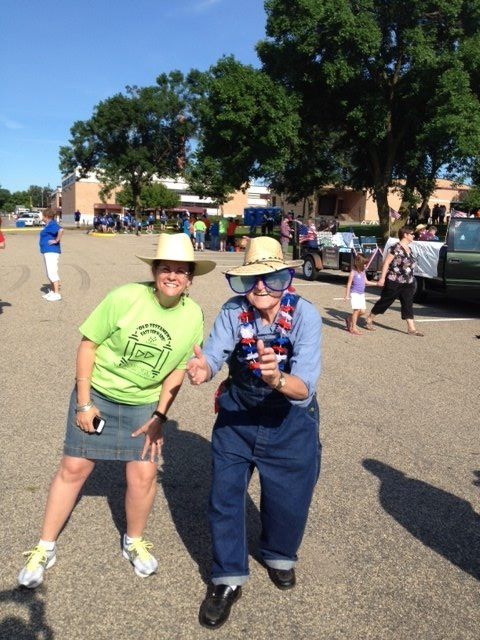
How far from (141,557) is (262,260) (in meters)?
1.62

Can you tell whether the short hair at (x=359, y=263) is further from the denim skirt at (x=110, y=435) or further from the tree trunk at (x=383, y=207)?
the tree trunk at (x=383, y=207)

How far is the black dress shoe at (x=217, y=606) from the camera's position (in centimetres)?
253

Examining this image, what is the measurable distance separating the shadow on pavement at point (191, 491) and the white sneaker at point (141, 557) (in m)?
0.24

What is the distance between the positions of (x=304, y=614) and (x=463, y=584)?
0.87 m

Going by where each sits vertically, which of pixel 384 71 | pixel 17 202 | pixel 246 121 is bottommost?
pixel 17 202

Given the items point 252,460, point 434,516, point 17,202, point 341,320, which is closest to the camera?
point 252,460

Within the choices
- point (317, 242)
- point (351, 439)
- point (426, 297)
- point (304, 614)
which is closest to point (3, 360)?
point (351, 439)

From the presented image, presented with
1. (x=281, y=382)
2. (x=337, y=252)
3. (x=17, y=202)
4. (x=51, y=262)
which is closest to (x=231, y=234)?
(x=337, y=252)

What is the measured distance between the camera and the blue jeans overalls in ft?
8.50

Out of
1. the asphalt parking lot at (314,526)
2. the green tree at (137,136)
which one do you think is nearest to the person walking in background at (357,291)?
the asphalt parking lot at (314,526)

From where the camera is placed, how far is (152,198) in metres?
65.7

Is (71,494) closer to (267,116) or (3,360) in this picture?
(3,360)

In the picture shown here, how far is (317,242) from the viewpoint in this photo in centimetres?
1608

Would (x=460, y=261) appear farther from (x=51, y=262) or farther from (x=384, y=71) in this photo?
(x=384, y=71)
